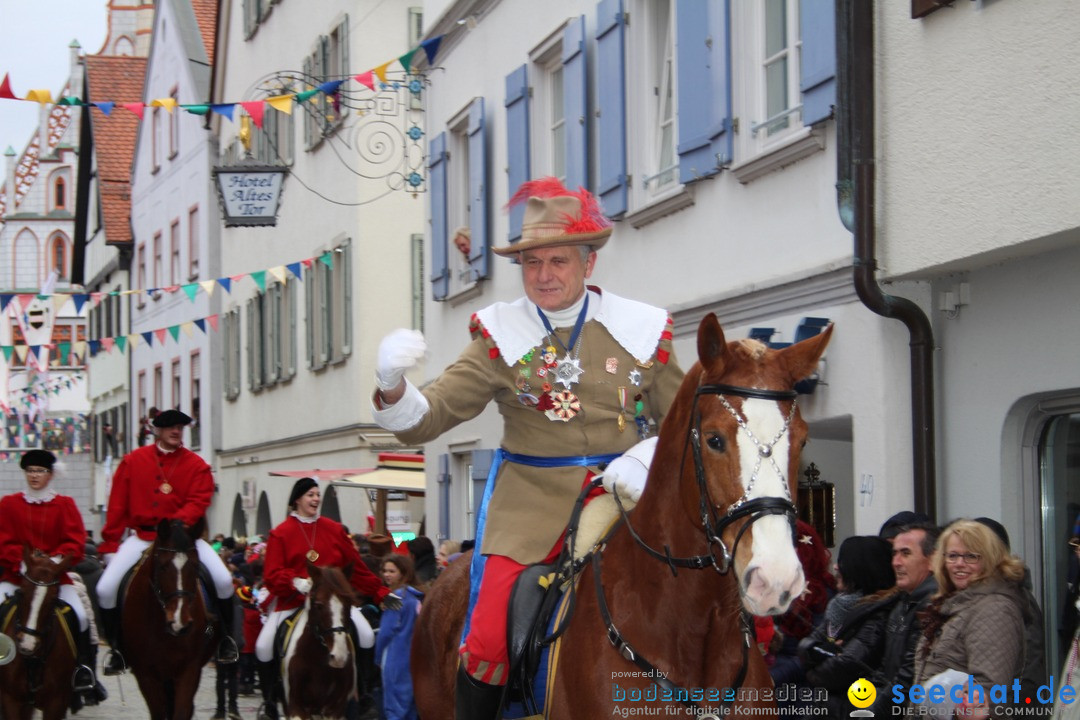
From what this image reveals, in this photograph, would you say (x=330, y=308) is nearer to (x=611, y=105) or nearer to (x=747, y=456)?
(x=611, y=105)

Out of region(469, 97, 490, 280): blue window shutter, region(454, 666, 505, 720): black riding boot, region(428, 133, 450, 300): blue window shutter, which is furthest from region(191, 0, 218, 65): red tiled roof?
region(454, 666, 505, 720): black riding boot

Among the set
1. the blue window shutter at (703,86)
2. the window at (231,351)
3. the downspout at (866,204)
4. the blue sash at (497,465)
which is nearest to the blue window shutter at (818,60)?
the downspout at (866,204)

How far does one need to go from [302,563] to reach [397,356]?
8.36 meters

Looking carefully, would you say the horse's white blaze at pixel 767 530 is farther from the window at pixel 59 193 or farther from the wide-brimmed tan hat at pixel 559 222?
the window at pixel 59 193

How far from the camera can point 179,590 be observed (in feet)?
38.1

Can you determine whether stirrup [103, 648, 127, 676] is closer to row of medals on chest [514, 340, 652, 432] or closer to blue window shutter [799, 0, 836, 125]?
blue window shutter [799, 0, 836, 125]

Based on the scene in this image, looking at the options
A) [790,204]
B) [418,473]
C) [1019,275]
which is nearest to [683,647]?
[1019,275]

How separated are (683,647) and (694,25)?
790 cm

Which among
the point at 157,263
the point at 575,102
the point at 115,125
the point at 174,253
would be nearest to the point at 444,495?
the point at 575,102

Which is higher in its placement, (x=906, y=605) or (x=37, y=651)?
(x=906, y=605)

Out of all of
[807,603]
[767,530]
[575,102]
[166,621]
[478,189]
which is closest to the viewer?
[767,530]

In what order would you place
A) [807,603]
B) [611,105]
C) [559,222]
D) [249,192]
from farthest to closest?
[249,192], [611,105], [807,603], [559,222]

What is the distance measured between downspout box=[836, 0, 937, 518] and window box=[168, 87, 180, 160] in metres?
30.2

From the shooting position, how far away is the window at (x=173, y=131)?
37906mm
